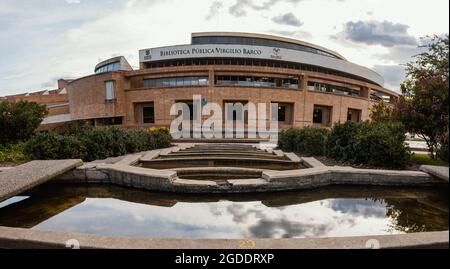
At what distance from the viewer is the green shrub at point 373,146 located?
26.0 ft

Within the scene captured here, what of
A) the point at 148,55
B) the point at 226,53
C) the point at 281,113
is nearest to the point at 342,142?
the point at 281,113

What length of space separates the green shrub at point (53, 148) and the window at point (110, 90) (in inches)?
967

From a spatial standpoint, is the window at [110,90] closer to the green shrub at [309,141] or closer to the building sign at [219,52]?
the building sign at [219,52]

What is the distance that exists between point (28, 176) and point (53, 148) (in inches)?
136

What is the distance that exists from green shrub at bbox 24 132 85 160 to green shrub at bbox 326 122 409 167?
9.66 meters

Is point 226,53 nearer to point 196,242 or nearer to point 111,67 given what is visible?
point 111,67

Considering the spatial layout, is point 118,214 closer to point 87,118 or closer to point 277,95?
point 277,95

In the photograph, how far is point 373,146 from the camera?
805 centimetres

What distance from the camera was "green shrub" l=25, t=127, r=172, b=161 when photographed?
8.62 metres

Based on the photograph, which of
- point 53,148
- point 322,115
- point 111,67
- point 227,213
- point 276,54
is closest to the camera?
point 227,213

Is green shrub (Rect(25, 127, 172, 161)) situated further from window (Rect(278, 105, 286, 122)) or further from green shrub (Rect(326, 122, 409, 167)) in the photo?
window (Rect(278, 105, 286, 122))

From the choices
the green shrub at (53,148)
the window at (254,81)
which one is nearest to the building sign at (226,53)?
the window at (254,81)

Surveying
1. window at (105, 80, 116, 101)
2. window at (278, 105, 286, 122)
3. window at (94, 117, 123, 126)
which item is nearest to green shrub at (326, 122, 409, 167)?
window at (278, 105, 286, 122)

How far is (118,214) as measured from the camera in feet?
15.4
